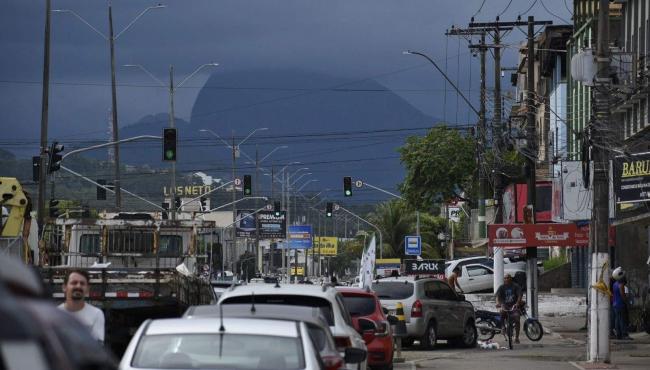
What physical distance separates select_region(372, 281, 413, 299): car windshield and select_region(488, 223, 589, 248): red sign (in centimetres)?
746

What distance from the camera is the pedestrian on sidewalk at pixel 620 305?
103 ft

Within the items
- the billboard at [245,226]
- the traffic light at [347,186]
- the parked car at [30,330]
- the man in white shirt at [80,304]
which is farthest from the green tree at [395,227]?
the parked car at [30,330]

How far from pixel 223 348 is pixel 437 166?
6702 cm

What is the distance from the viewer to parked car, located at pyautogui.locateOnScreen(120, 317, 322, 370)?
847 cm

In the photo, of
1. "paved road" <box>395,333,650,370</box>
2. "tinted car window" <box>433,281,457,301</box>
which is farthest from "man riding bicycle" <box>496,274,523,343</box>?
"tinted car window" <box>433,281,457,301</box>

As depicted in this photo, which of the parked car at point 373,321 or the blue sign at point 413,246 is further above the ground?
the blue sign at point 413,246

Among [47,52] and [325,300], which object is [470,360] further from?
[47,52]

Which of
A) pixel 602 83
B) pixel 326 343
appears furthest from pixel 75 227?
pixel 326 343

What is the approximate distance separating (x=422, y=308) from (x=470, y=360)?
125 inches

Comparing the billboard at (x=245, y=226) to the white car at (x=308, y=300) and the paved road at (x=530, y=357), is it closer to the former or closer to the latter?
the paved road at (x=530, y=357)

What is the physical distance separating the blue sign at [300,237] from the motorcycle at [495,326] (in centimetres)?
7669

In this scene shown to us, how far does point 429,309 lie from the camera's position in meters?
28.8

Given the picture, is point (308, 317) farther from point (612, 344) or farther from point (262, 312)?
point (612, 344)

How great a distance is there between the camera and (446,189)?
76625 mm
